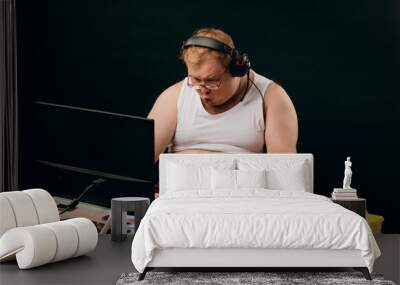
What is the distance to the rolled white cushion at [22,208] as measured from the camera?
5770 mm

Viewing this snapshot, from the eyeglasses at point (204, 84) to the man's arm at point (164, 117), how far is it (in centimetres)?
12

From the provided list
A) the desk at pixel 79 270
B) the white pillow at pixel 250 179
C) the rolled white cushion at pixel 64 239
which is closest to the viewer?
the desk at pixel 79 270

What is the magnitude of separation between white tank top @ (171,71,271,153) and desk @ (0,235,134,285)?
4.98 ft

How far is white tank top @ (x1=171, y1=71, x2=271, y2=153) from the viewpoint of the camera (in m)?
7.25

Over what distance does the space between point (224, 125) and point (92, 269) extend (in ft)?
7.57

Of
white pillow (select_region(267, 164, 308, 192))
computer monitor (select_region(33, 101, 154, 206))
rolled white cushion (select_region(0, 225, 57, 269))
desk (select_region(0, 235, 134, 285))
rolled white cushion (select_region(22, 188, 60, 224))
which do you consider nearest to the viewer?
desk (select_region(0, 235, 134, 285))

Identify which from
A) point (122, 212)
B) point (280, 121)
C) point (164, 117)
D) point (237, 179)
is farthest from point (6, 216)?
point (280, 121)

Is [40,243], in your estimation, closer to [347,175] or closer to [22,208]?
[22,208]

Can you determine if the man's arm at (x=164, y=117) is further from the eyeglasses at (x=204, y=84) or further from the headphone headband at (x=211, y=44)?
the headphone headband at (x=211, y=44)

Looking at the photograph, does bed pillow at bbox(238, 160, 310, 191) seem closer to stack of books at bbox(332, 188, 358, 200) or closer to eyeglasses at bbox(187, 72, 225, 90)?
stack of books at bbox(332, 188, 358, 200)

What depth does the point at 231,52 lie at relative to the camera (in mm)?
7312

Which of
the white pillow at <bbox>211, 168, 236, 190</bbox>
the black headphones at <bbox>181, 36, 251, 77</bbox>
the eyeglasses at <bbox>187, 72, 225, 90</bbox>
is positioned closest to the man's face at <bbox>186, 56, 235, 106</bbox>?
the eyeglasses at <bbox>187, 72, 225, 90</bbox>

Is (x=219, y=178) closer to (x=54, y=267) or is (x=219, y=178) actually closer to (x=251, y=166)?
(x=251, y=166)

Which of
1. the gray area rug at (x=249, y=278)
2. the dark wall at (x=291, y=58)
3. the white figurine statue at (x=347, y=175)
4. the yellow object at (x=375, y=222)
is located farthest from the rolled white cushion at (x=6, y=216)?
the yellow object at (x=375, y=222)
